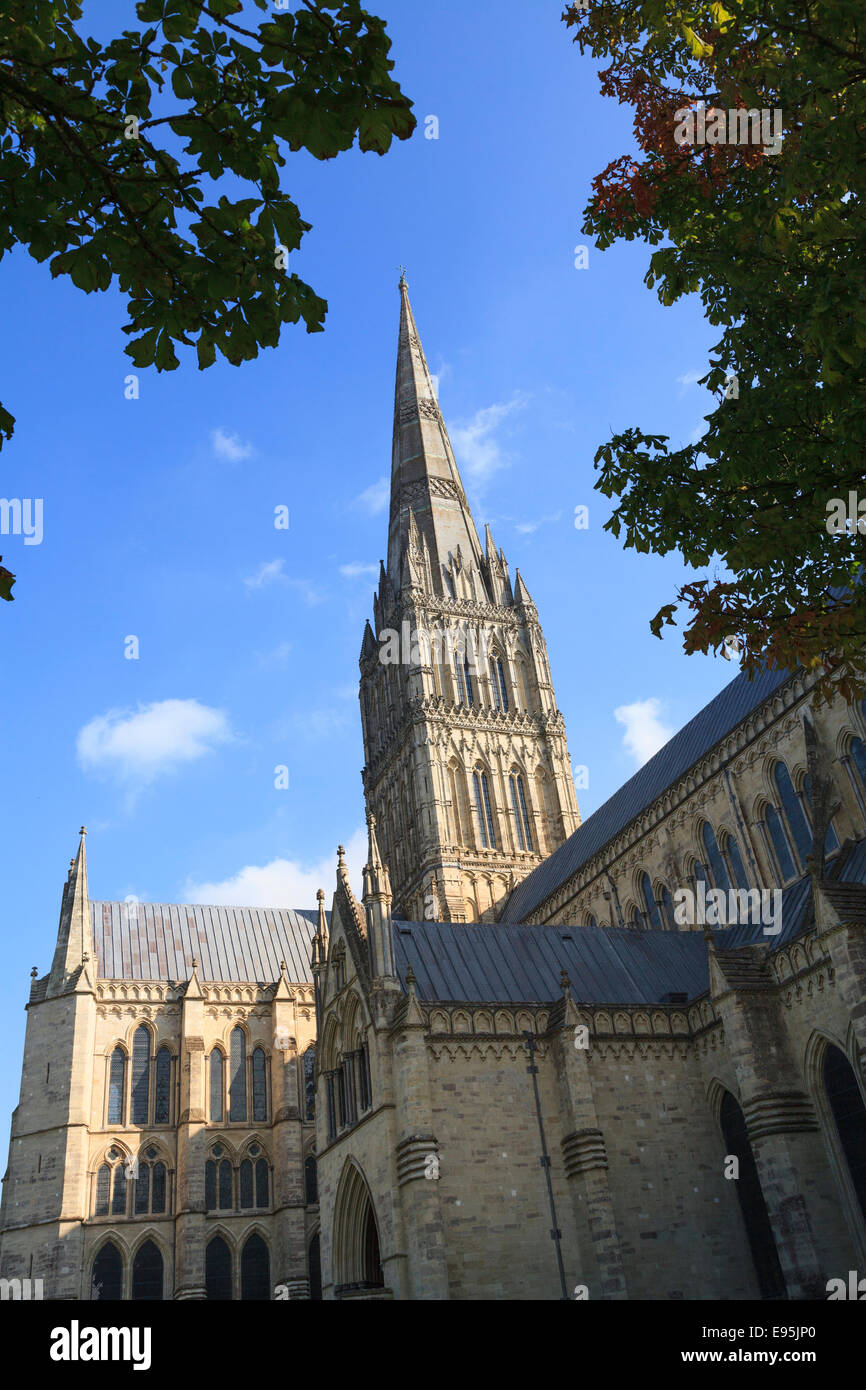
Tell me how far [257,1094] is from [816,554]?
35813 mm

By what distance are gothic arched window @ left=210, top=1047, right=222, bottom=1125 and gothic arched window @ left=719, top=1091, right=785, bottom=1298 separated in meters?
22.9

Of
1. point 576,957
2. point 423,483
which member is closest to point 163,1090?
point 576,957

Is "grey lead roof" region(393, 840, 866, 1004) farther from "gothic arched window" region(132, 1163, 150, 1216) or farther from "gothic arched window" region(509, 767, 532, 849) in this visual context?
"gothic arched window" region(509, 767, 532, 849)

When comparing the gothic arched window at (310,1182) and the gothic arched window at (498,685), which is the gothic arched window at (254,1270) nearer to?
the gothic arched window at (310,1182)

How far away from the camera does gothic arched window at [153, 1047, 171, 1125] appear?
38112mm

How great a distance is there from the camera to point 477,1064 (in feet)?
69.5

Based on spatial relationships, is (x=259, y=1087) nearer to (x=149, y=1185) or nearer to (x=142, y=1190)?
(x=149, y=1185)

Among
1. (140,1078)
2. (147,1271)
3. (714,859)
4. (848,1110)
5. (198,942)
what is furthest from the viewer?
(198,942)

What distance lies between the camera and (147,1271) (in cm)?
3528

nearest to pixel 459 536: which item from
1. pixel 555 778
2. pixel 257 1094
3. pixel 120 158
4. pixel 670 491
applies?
pixel 555 778

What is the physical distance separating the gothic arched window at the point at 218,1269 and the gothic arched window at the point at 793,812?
979 inches

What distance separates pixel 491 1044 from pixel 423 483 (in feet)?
139

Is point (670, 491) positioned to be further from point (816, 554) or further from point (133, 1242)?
point (133, 1242)
